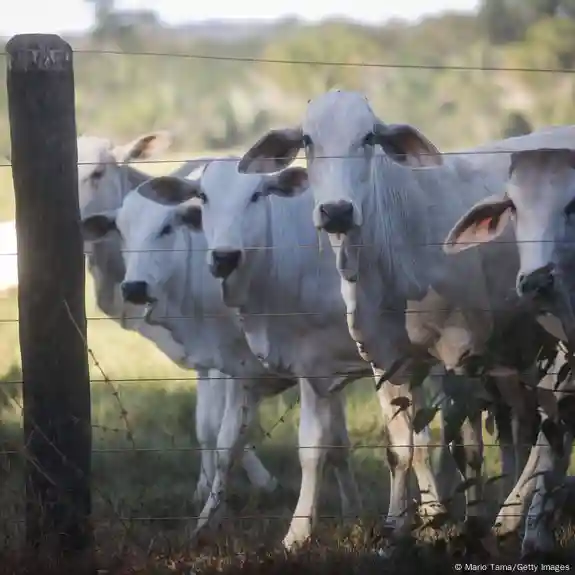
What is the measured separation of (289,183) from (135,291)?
33.8 inches

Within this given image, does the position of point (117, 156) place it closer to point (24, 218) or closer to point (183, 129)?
point (183, 129)

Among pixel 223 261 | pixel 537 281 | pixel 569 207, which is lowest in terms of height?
pixel 537 281

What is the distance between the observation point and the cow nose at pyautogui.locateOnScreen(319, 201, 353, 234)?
4461mm

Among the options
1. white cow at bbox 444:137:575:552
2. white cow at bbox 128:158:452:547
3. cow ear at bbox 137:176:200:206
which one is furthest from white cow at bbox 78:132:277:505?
white cow at bbox 444:137:575:552

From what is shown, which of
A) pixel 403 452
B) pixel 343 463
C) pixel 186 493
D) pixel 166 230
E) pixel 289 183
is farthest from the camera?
pixel 166 230

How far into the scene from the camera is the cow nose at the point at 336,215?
446 centimetres

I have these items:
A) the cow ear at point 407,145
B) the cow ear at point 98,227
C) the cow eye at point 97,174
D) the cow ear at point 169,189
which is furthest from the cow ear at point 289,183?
the cow eye at point 97,174

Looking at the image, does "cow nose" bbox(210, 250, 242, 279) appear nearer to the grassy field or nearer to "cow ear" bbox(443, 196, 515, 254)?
the grassy field

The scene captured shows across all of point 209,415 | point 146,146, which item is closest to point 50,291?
point 209,415

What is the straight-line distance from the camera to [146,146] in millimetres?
6645

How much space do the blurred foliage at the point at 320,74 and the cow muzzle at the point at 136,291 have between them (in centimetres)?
98

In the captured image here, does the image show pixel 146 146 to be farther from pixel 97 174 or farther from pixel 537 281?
pixel 537 281

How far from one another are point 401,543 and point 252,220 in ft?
5.80

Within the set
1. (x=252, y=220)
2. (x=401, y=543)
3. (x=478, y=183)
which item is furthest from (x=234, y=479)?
(x=401, y=543)
